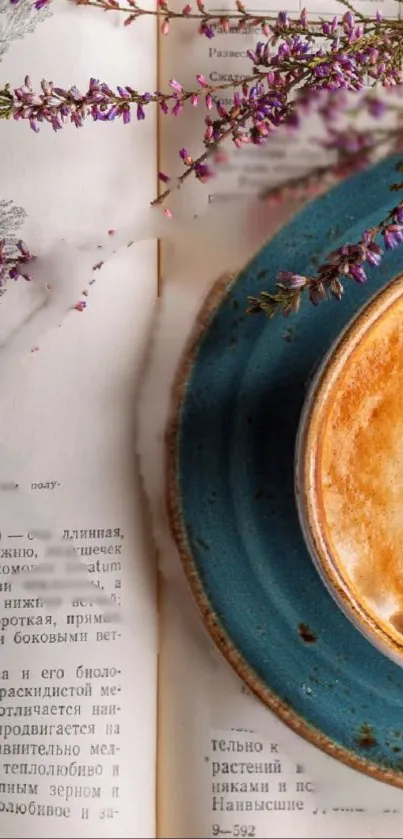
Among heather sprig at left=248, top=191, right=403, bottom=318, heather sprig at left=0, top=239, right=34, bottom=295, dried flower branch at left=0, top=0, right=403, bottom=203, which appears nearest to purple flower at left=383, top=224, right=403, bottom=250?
heather sprig at left=248, top=191, right=403, bottom=318

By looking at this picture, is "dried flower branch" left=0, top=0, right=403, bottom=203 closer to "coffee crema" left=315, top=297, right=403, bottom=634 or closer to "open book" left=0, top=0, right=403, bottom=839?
"open book" left=0, top=0, right=403, bottom=839

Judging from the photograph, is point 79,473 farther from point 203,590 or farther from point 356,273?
point 356,273

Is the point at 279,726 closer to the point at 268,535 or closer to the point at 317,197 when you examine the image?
the point at 268,535

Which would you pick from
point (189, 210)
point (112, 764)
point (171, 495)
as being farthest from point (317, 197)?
point (112, 764)

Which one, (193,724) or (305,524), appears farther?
(193,724)

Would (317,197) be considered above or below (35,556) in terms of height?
above

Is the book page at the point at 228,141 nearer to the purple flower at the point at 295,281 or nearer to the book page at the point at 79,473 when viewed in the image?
the book page at the point at 79,473

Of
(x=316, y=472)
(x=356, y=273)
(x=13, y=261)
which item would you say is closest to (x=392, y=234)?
(x=356, y=273)
